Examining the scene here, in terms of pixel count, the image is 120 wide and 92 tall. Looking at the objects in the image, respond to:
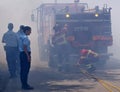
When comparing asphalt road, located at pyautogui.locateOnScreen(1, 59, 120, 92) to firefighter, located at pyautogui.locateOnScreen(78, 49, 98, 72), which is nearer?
asphalt road, located at pyautogui.locateOnScreen(1, 59, 120, 92)

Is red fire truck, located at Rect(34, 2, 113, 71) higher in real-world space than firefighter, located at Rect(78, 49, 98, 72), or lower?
higher

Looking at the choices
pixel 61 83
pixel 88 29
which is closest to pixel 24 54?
pixel 61 83

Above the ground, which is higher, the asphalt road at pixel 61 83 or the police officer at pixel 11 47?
the police officer at pixel 11 47

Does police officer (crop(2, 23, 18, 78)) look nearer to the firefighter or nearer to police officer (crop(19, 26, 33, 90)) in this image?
police officer (crop(19, 26, 33, 90))

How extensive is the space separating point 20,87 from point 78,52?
8.74 m

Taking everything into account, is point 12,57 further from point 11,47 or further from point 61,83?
point 61,83

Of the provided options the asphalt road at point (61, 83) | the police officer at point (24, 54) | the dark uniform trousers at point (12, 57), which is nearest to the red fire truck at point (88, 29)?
the asphalt road at point (61, 83)

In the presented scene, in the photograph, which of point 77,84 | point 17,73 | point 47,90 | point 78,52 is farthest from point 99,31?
point 47,90

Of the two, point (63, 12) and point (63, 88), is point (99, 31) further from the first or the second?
point (63, 88)

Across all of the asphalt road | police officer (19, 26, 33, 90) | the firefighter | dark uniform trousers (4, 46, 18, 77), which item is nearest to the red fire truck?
the firefighter

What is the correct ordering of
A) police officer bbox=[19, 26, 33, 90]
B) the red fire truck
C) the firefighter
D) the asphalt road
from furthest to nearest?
1. the red fire truck
2. the firefighter
3. the asphalt road
4. police officer bbox=[19, 26, 33, 90]

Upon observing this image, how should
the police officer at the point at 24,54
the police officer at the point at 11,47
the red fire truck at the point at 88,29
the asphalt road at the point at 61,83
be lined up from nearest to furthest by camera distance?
the police officer at the point at 24,54 < the asphalt road at the point at 61,83 < the police officer at the point at 11,47 < the red fire truck at the point at 88,29

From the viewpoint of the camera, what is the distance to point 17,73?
1661cm

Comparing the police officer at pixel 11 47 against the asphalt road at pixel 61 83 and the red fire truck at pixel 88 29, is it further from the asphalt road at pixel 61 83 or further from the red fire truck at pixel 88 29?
the red fire truck at pixel 88 29
